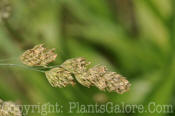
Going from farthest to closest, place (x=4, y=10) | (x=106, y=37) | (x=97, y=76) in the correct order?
(x=106, y=37), (x=4, y=10), (x=97, y=76)

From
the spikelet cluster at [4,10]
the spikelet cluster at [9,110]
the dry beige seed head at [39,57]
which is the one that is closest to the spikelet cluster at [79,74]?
the dry beige seed head at [39,57]

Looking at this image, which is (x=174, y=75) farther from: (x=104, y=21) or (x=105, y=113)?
(x=104, y=21)

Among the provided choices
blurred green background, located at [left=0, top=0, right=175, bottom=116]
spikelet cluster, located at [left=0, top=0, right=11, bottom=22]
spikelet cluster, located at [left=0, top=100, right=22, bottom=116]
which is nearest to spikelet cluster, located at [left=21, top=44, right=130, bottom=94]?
spikelet cluster, located at [left=0, top=100, right=22, bottom=116]

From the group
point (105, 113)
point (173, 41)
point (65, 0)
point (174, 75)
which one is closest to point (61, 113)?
point (105, 113)

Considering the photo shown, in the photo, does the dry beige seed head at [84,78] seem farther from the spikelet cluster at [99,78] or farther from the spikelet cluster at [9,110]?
the spikelet cluster at [9,110]

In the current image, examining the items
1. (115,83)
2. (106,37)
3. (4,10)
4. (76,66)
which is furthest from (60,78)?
(106,37)

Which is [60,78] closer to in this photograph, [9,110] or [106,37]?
[9,110]

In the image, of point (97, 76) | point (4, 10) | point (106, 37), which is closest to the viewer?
point (97, 76)
